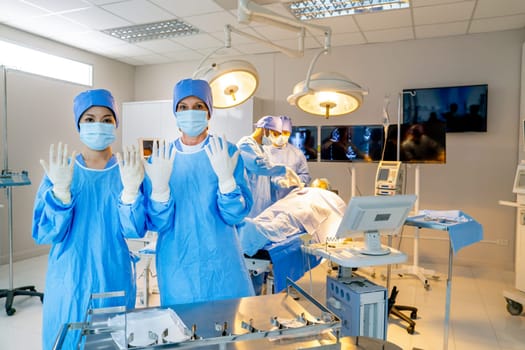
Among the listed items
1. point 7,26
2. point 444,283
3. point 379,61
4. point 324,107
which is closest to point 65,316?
point 324,107

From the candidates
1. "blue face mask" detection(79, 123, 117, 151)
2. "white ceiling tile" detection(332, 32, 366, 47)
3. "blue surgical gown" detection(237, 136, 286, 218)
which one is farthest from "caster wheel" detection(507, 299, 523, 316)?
"blue face mask" detection(79, 123, 117, 151)

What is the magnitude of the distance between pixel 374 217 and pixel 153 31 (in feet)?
12.3

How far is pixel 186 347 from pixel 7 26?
16.2 ft

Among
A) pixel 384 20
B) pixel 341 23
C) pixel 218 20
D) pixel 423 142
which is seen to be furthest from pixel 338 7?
pixel 423 142

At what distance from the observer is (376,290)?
219cm

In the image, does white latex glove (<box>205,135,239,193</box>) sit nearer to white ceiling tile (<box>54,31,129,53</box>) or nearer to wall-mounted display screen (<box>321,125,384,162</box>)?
wall-mounted display screen (<box>321,125,384,162</box>)

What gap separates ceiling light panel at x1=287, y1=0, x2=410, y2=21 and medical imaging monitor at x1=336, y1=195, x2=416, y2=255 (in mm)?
2468

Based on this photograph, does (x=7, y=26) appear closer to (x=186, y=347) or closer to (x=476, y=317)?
(x=186, y=347)

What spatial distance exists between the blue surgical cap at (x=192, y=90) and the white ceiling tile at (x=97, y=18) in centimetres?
273

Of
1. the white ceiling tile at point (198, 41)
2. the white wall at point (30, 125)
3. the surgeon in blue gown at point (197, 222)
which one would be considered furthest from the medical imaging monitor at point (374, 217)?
the white wall at point (30, 125)

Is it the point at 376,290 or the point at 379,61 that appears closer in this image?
the point at 376,290

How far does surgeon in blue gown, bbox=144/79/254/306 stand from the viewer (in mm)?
1587

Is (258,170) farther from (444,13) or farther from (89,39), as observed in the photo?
(89,39)

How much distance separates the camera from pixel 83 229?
161 centimetres
